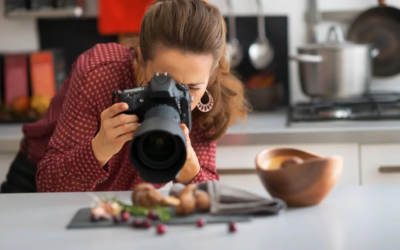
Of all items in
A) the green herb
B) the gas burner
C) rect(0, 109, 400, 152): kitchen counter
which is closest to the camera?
the green herb

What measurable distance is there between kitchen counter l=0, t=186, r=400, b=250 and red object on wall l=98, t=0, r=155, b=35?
144cm

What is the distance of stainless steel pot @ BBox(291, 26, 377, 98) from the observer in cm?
215

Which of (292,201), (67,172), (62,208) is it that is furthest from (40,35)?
(292,201)

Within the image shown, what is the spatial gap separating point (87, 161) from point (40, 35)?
1.44m

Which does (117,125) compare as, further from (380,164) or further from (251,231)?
(380,164)

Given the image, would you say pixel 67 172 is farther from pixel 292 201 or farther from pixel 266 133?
pixel 266 133

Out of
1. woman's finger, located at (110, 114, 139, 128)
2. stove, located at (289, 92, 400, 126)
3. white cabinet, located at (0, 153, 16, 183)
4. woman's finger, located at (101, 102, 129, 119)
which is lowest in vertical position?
white cabinet, located at (0, 153, 16, 183)

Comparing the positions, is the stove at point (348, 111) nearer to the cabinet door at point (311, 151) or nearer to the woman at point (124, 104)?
the cabinet door at point (311, 151)

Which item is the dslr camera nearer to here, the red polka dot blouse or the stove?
the red polka dot blouse

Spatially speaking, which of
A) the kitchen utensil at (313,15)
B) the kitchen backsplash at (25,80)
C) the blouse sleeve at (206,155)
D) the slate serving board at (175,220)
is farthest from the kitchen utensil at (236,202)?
the kitchen utensil at (313,15)

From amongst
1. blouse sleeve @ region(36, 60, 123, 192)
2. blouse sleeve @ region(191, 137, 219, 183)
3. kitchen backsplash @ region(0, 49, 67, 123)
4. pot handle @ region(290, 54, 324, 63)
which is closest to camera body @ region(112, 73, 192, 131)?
blouse sleeve @ region(36, 60, 123, 192)

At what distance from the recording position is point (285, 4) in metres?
2.47

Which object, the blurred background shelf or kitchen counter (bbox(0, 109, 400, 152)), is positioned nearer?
kitchen counter (bbox(0, 109, 400, 152))

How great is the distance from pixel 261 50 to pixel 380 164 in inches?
29.5
